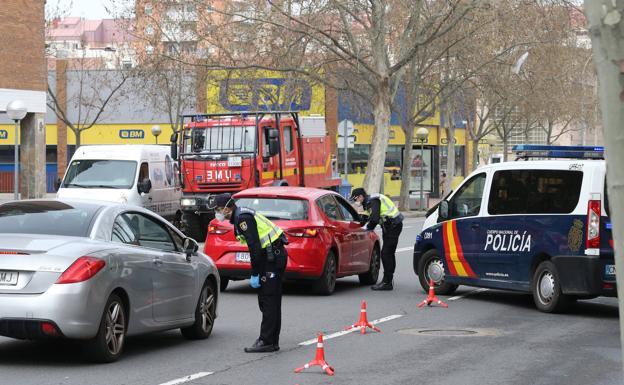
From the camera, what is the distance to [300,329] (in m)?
13.1

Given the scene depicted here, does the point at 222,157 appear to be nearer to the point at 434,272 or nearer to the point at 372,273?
the point at 372,273

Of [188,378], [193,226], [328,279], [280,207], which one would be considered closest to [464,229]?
[328,279]

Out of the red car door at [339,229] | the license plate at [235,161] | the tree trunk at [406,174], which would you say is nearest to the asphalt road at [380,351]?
the red car door at [339,229]

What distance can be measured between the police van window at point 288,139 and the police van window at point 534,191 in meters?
15.3

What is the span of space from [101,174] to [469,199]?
45.0 ft

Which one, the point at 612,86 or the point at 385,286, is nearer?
the point at 612,86

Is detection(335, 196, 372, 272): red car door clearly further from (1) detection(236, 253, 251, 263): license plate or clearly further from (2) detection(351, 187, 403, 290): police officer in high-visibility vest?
(1) detection(236, 253, 251, 263): license plate

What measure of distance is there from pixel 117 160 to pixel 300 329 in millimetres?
15695

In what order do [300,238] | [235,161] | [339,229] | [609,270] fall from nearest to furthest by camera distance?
[609,270], [300,238], [339,229], [235,161]

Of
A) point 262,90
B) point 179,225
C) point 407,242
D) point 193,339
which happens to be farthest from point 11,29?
point 193,339

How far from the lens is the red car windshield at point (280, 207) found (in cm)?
1678

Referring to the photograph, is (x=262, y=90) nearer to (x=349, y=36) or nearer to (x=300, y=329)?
(x=349, y=36)

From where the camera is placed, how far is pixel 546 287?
48.6 feet

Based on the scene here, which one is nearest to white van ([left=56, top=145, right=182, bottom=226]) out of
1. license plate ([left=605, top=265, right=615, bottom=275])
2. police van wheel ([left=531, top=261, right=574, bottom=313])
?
police van wheel ([left=531, top=261, right=574, bottom=313])
